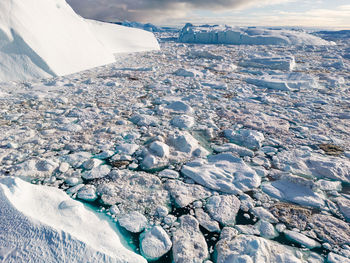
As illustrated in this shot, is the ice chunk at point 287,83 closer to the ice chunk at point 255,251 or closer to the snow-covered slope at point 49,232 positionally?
the ice chunk at point 255,251

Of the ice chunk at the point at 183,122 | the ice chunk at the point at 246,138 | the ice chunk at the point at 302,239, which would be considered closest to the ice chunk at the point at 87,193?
the ice chunk at the point at 302,239

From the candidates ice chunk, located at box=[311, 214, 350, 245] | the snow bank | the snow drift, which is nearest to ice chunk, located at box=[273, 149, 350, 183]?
ice chunk, located at box=[311, 214, 350, 245]

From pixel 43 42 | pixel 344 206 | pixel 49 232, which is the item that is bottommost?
pixel 344 206

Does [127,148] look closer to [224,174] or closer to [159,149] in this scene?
[159,149]

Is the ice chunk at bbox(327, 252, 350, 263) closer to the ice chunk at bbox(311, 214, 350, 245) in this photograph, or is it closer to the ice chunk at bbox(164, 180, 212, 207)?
the ice chunk at bbox(311, 214, 350, 245)

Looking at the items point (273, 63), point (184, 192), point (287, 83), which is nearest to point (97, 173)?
point (184, 192)

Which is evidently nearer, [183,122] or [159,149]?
[159,149]

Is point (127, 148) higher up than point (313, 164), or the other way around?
point (127, 148)
